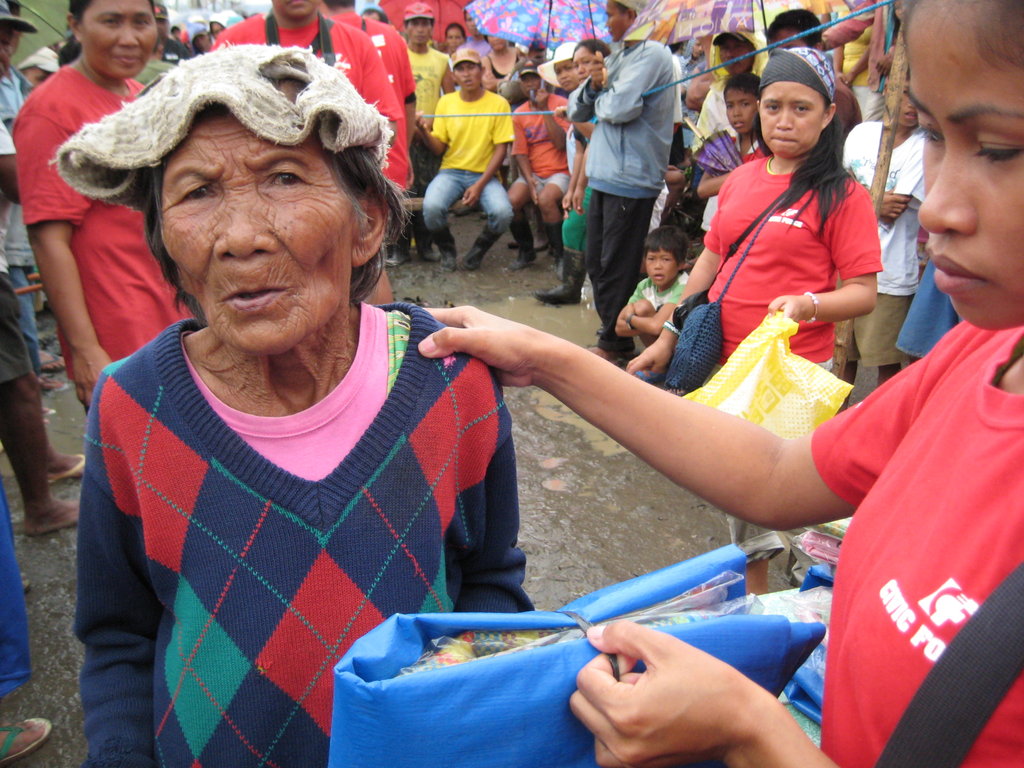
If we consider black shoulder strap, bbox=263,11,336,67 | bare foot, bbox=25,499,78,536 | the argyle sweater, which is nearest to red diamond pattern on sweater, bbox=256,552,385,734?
the argyle sweater

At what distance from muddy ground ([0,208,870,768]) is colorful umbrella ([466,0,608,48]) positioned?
4548 mm

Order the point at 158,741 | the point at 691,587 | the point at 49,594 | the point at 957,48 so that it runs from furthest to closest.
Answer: the point at 49,594 < the point at 158,741 < the point at 691,587 < the point at 957,48

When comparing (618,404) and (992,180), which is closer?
(992,180)

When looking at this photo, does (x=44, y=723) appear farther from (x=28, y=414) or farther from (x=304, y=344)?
(x=304, y=344)

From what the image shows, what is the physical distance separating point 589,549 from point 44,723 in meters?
2.38

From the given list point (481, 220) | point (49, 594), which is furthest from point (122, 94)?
point (481, 220)

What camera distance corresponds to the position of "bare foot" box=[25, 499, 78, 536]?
3.99 m

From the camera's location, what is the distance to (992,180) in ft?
2.89

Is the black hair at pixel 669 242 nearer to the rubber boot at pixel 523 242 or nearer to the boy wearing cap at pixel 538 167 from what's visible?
the boy wearing cap at pixel 538 167

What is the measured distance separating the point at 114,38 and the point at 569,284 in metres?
5.14

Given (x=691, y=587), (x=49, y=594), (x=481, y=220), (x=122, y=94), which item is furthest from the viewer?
(x=481, y=220)

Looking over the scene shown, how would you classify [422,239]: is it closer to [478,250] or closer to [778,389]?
[478,250]

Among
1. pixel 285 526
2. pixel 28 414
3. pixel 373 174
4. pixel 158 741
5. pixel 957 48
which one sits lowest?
pixel 28 414

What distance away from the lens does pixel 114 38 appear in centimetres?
305
